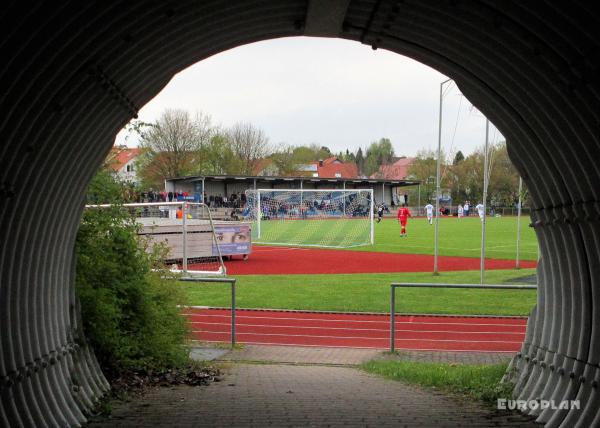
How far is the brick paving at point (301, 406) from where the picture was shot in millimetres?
6566

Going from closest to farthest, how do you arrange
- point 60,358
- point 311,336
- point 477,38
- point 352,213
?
point 477,38, point 60,358, point 311,336, point 352,213

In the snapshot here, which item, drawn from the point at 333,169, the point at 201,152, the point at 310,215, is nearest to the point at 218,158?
the point at 201,152

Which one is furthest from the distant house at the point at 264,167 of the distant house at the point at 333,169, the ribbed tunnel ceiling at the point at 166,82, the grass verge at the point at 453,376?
the ribbed tunnel ceiling at the point at 166,82

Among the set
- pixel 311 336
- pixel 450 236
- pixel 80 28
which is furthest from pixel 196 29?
pixel 450 236

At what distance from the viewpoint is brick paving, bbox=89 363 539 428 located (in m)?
6.57

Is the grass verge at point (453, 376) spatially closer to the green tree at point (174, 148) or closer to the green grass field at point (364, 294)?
the green grass field at point (364, 294)

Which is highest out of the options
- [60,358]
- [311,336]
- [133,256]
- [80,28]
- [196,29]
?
[196,29]

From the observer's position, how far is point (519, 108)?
670cm

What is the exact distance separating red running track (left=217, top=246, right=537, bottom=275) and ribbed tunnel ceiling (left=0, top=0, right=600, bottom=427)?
17.0 metres

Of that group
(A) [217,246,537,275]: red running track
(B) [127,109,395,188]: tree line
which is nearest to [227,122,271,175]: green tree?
(B) [127,109,395,188]: tree line

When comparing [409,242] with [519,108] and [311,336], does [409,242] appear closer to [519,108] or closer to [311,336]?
[311,336]

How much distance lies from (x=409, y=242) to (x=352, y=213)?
657 inches

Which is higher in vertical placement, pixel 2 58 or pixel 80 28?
pixel 80 28

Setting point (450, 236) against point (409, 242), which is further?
point (450, 236)
